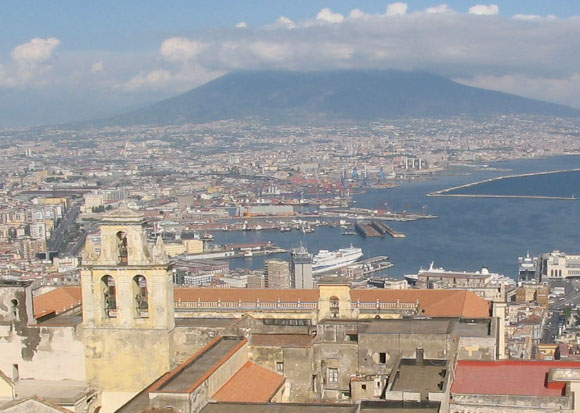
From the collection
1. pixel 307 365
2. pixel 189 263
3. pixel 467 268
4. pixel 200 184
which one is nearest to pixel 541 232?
pixel 467 268

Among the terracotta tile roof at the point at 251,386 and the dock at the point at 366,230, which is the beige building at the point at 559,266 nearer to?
the dock at the point at 366,230

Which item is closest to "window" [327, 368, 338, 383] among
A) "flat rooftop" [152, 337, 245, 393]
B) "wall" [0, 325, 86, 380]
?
"flat rooftop" [152, 337, 245, 393]

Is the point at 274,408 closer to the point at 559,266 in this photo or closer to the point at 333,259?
the point at 333,259

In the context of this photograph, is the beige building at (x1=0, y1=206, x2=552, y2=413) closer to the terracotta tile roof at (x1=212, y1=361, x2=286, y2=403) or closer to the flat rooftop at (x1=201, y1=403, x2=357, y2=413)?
the terracotta tile roof at (x1=212, y1=361, x2=286, y2=403)

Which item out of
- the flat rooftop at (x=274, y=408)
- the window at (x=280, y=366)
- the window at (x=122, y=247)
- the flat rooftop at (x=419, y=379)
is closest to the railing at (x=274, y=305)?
the window at (x=280, y=366)

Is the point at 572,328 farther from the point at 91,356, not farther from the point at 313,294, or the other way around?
the point at 91,356

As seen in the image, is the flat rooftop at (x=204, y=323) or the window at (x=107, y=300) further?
the flat rooftop at (x=204, y=323)
